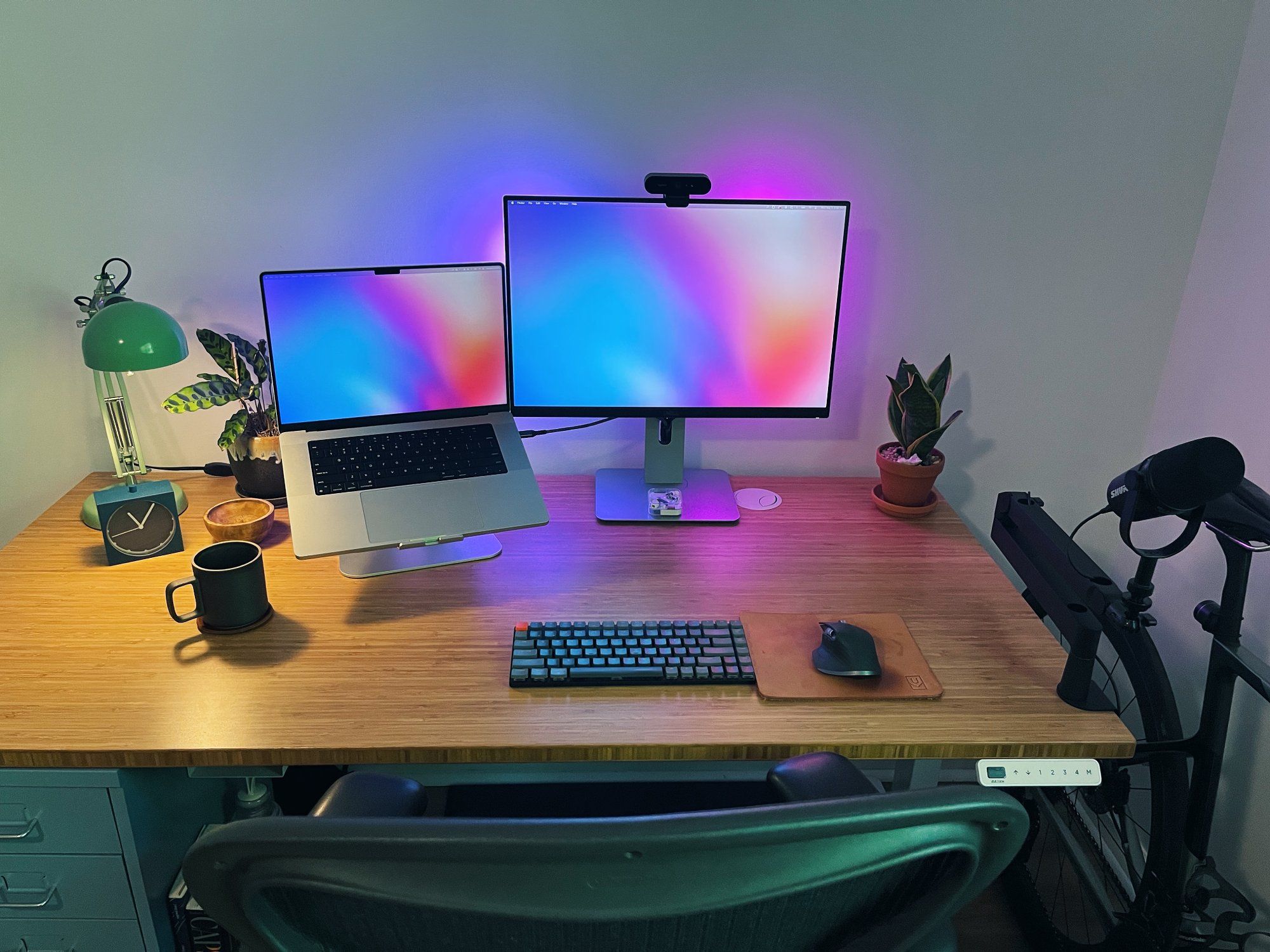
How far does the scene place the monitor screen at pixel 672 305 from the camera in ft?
5.13

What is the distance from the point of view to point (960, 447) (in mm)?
1909

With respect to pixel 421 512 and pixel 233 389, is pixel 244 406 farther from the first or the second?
pixel 421 512

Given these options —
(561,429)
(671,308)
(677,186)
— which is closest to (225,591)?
(561,429)

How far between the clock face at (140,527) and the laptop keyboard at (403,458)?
27 cm

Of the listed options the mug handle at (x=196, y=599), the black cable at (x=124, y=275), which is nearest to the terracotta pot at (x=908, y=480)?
the mug handle at (x=196, y=599)

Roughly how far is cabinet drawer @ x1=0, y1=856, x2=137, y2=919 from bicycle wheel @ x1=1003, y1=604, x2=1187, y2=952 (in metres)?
1.46

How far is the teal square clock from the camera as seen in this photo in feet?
4.95

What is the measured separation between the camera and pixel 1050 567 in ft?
4.56

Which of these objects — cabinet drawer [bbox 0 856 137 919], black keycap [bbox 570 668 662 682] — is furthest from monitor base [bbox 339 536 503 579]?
cabinet drawer [bbox 0 856 137 919]

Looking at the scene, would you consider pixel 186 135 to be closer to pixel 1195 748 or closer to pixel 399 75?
pixel 399 75

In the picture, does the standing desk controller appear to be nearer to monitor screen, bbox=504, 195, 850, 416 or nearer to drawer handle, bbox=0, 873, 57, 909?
monitor screen, bbox=504, 195, 850, 416

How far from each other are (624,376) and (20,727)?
1.03m

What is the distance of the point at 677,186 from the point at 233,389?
86 centimetres

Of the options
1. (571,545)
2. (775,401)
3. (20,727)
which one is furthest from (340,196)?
(20,727)
